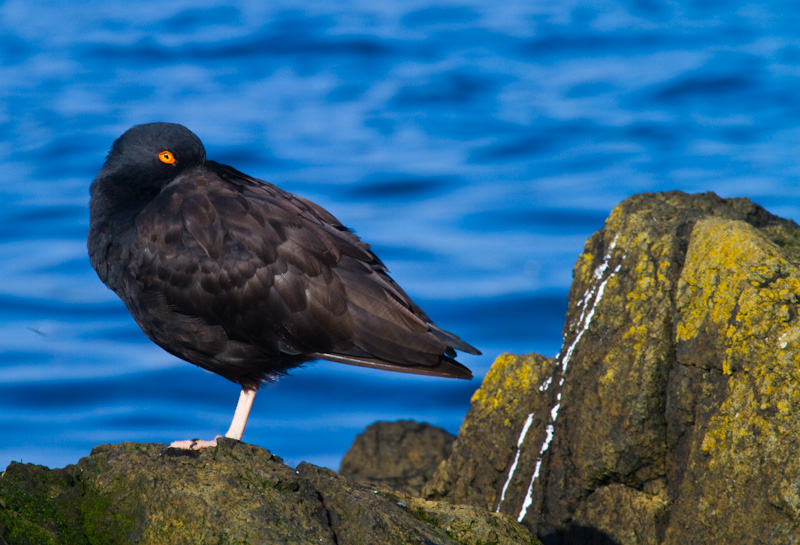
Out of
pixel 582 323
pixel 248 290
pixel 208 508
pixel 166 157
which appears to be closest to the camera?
pixel 208 508

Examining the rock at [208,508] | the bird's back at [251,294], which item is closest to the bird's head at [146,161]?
the bird's back at [251,294]

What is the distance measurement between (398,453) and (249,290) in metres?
2.74

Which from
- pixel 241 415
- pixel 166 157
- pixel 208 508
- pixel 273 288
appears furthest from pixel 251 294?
pixel 208 508

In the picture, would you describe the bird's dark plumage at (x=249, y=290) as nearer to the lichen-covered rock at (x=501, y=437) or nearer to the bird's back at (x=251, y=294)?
the bird's back at (x=251, y=294)

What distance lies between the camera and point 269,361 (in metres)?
6.39

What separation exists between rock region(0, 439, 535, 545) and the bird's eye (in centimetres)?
278

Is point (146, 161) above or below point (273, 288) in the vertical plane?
above

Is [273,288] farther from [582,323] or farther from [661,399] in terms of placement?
[661,399]

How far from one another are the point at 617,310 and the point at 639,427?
0.82 metres

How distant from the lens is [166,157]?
21.9ft

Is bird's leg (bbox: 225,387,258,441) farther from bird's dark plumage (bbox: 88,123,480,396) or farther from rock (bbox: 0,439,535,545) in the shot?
rock (bbox: 0,439,535,545)

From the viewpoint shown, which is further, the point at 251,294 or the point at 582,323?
the point at 582,323

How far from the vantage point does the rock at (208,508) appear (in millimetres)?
3898

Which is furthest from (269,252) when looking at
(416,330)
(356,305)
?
(416,330)
